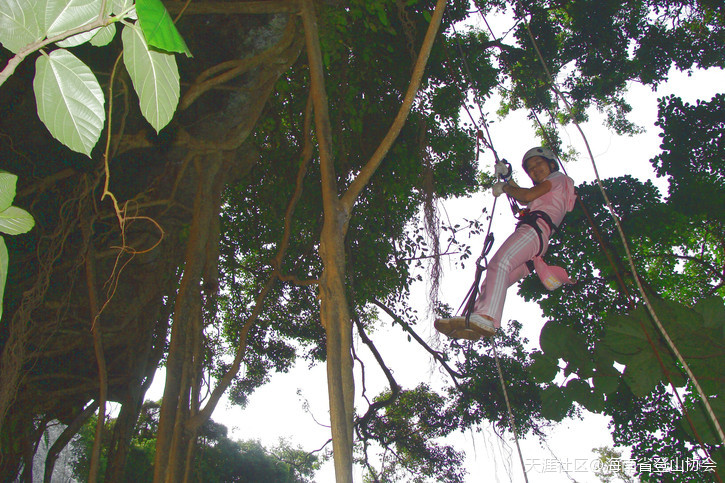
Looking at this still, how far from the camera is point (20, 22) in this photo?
469 mm

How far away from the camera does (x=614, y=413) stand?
510 centimetres

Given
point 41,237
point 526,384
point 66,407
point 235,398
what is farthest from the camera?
point 235,398

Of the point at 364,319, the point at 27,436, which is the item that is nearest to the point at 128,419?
the point at 27,436

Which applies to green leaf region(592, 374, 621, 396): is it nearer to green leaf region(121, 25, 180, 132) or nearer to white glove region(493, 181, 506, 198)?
white glove region(493, 181, 506, 198)

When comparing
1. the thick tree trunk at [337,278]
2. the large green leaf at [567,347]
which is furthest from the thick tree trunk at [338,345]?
the large green leaf at [567,347]

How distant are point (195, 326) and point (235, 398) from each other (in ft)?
19.5

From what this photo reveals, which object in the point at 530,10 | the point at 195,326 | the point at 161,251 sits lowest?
the point at 195,326

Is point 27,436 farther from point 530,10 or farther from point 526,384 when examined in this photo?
point 530,10

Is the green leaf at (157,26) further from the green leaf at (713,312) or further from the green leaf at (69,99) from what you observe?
the green leaf at (713,312)

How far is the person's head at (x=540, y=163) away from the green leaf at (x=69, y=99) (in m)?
2.82

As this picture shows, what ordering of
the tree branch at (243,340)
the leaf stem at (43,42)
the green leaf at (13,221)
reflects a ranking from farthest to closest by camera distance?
the tree branch at (243,340)
the green leaf at (13,221)
the leaf stem at (43,42)

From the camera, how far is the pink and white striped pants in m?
2.60

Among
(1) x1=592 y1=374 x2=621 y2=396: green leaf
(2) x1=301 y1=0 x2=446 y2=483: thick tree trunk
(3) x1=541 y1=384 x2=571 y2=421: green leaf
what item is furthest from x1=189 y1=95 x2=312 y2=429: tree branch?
(1) x1=592 y1=374 x2=621 y2=396: green leaf

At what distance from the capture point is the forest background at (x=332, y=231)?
2662mm
